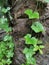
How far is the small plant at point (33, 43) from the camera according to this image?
107 inches

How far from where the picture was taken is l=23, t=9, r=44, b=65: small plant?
2.71m

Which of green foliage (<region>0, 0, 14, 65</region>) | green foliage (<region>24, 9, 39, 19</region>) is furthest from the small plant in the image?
green foliage (<region>0, 0, 14, 65</region>)

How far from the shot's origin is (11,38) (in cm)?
305

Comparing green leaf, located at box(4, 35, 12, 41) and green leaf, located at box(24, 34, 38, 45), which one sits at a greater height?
green leaf, located at box(24, 34, 38, 45)

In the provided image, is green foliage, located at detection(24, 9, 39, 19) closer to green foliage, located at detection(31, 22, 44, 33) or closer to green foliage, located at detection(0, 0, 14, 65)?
green foliage, located at detection(31, 22, 44, 33)

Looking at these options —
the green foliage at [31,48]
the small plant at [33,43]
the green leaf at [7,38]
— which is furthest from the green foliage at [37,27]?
the green leaf at [7,38]

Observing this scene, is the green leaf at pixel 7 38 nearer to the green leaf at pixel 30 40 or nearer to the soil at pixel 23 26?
the soil at pixel 23 26

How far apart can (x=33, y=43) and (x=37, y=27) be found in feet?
0.73

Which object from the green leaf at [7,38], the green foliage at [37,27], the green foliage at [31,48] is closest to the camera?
the green foliage at [31,48]

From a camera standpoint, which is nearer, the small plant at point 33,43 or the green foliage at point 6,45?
the small plant at point 33,43

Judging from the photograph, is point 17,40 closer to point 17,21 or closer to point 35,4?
point 17,21

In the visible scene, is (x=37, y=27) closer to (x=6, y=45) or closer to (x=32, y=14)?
(x=32, y=14)

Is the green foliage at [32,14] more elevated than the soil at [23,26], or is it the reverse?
the green foliage at [32,14]

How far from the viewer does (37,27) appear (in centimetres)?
286
